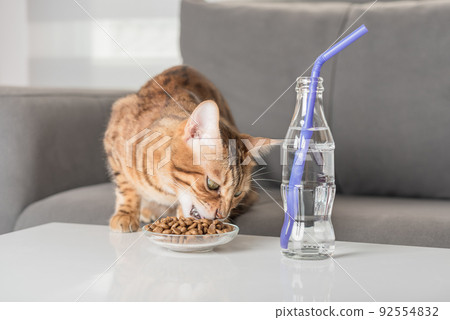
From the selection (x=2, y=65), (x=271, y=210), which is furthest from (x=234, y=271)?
(x=2, y=65)

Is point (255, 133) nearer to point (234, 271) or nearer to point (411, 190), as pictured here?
point (411, 190)

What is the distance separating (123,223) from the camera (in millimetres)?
1175

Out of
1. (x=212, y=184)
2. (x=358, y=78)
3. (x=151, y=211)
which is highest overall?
(x=358, y=78)

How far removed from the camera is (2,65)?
2.91 meters

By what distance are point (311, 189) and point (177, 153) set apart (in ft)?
1.17

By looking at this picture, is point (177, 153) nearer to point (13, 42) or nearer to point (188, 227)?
point (188, 227)

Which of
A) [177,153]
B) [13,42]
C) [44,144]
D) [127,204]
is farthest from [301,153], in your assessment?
[13,42]

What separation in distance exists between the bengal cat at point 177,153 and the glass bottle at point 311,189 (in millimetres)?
167

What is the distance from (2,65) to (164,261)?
8.09 feet

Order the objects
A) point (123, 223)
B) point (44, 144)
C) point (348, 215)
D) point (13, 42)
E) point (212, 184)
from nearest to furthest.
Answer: point (212, 184) → point (123, 223) → point (348, 215) → point (44, 144) → point (13, 42)

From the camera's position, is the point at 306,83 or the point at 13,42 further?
the point at 13,42

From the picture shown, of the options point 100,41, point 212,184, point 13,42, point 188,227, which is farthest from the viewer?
point 13,42

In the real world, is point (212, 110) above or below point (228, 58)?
below

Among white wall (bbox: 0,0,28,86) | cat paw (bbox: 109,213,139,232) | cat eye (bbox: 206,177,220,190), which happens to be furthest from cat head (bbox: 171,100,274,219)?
white wall (bbox: 0,0,28,86)
